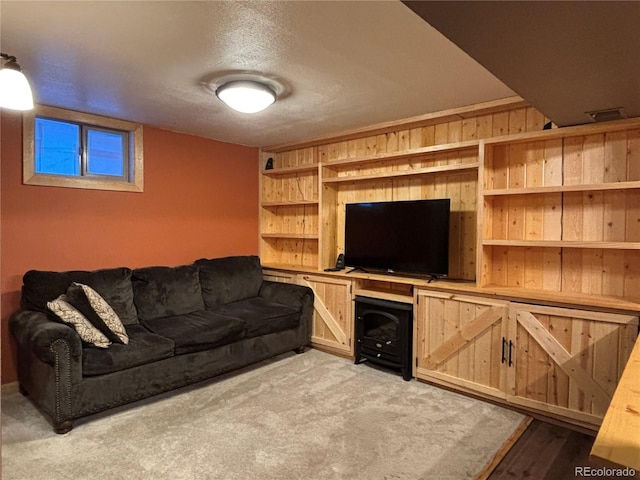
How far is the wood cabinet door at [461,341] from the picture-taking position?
3.23 m

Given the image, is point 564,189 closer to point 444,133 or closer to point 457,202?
point 457,202

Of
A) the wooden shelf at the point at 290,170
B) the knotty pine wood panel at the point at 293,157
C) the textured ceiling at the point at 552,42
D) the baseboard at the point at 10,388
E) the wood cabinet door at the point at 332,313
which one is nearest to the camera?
the textured ceiling at the point at 552,42

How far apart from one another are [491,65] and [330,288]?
9.52ft

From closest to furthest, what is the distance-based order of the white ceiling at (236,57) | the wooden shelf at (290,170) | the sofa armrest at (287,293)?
the white ceiling at (236,57)
the sofa armrest at (287,293)
the wooden shelf at (290,170)

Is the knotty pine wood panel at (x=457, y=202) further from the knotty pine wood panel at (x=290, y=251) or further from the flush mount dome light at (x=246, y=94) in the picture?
the flush mount dome light at (x=246, y=94)

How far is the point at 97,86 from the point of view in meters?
3.01

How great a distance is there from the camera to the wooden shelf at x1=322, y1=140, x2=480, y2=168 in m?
3.51

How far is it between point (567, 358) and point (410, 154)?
2097 mm

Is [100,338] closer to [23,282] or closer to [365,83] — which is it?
[23,282]

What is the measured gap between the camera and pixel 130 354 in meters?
3.01

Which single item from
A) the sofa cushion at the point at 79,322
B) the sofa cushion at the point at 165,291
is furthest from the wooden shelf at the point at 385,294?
the sofa cushion at the point at 79,322

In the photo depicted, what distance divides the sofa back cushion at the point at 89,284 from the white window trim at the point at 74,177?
2.62 ft

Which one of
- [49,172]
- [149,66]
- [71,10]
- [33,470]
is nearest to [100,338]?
[33,470]

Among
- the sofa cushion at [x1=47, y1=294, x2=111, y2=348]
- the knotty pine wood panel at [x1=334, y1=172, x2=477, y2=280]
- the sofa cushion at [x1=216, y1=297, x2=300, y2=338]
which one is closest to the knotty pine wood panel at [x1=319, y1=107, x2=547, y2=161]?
the knotty pine wood panel at [x1=334, y1=172, x2=477, y2=280]
